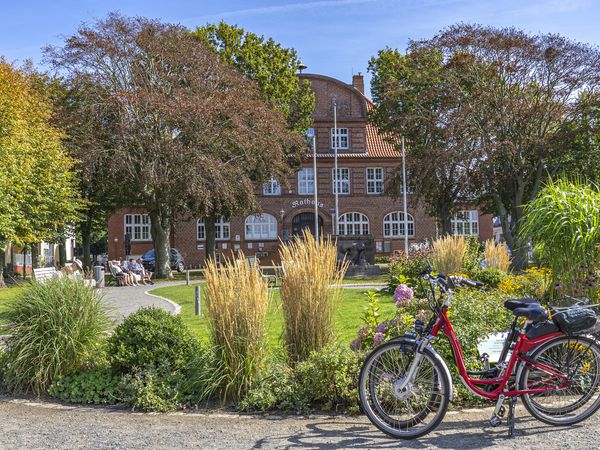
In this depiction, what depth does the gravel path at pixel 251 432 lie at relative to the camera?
192 inches

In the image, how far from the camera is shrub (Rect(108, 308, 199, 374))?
6.31 m

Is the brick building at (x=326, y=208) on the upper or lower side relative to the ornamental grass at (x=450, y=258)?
upper

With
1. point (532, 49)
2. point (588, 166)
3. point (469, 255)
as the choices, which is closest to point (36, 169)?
point (469, 255)

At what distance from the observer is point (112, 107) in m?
28.5

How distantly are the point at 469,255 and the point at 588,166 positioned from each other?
52.6 feet

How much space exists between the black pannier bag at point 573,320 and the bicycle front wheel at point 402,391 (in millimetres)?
958

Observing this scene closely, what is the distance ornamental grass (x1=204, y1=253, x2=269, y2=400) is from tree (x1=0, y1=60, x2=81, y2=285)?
21502 mm

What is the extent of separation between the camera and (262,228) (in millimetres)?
50219

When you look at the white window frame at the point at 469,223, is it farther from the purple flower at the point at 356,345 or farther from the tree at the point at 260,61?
the purple flower at the point at 356,345

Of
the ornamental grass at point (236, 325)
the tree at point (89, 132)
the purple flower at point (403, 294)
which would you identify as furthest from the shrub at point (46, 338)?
the tree at point (89, 132)

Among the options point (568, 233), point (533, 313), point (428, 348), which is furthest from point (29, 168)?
point (533, 313)

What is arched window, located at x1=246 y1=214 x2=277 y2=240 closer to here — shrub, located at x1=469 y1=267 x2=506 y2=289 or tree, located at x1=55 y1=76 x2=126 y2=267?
tree, located at x1=55 y1=76 x2=126 y2=267

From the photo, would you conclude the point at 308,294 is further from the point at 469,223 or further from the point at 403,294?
the point at 469,223

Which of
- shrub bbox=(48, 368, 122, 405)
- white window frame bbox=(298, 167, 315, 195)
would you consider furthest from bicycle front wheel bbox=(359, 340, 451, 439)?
white window frame bbox=(298, 167, 315, 195)
